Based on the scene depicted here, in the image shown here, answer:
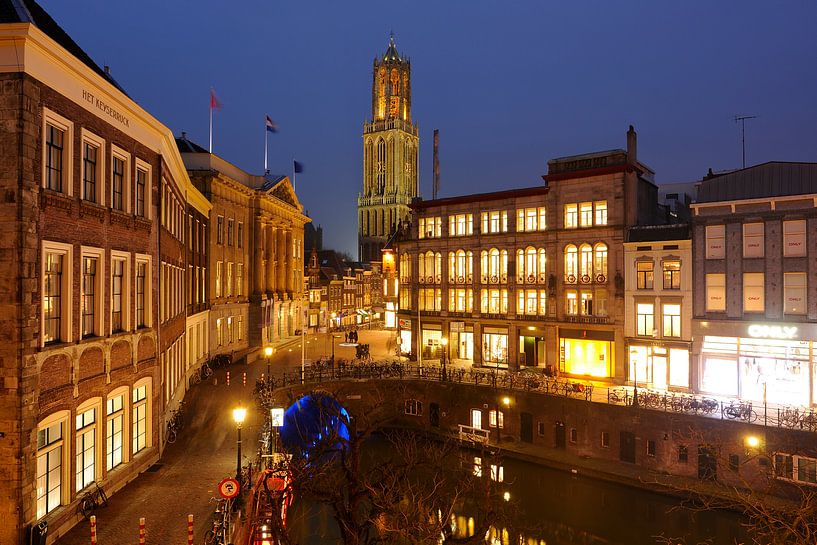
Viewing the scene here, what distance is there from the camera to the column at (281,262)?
74375 mm

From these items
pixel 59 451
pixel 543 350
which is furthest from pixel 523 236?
pixel 59 451

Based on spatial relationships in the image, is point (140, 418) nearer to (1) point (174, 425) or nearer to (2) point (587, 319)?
(1) point (174, 425)

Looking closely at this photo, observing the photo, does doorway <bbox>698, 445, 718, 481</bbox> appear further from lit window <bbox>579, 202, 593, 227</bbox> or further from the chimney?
the chimney

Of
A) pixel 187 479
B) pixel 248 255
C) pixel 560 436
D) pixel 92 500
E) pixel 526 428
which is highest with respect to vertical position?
pixel 248 255

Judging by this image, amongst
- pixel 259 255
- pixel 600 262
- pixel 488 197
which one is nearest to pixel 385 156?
pixel 259 255

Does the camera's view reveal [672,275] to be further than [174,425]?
Yes

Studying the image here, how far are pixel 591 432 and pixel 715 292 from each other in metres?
12.8

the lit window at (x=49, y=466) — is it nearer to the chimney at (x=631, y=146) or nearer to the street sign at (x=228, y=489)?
the street sign at (x=228, y=489)

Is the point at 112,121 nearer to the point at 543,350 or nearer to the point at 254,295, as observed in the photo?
the point at 543,350

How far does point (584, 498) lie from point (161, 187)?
27.8 meters

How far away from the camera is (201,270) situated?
48844 millimetres

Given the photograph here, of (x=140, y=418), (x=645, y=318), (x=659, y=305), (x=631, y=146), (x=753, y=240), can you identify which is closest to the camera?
(x=140, y=418)

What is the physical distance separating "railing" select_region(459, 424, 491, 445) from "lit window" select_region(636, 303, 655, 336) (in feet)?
44.4

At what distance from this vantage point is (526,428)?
39.7 metres
